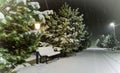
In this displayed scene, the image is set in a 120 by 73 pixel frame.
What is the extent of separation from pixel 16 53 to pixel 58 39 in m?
15.2

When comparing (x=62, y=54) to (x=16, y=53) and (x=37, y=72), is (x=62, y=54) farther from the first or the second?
(x=16, y=53)

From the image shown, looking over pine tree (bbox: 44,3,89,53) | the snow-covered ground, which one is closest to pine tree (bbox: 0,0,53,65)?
the snow-covered ground

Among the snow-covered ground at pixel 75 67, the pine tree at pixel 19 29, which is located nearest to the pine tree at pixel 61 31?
the snow-covered ground at pixel 75 67

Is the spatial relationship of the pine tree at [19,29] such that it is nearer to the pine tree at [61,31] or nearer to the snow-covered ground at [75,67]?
the snow-covered ground at [75,67]

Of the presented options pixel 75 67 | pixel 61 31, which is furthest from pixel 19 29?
pixel 61 31

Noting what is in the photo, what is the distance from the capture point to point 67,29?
2180cm

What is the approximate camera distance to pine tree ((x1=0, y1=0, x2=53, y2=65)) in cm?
423

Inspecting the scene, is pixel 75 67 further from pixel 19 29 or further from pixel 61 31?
pixel 61 31

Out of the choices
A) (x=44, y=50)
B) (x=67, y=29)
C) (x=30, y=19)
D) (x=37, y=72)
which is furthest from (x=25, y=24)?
(x=67, y=29)

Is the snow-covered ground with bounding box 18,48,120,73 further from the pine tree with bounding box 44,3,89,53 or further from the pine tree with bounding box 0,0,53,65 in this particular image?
the pine tree with bounding box 0,0,53,65

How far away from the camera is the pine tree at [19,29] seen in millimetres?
4234

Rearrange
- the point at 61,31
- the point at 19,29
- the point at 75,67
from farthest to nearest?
the point at 61,31, the point at 75,67, the point at 19,29

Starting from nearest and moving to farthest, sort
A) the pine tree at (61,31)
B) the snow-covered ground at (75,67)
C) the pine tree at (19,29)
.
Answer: the pine tree at (19,29) → the snow-covered ground at (75,67) → the pine tree at (61,31)

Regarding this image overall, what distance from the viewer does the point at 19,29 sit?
15.0ft
